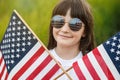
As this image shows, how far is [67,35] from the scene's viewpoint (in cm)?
417

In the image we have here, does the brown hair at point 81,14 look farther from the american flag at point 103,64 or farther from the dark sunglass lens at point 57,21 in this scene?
the american flag at point 103,64

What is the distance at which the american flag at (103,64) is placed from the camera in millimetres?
3941

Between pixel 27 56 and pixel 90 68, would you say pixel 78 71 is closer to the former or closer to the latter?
pixel 90 68

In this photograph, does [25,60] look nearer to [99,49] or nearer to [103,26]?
[99,49]

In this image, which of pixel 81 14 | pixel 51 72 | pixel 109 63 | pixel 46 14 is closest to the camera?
pixel 109 63

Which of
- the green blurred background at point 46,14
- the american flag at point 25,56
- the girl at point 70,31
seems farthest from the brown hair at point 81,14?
the green blurred background at point 46,14

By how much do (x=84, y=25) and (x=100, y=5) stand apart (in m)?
3.71

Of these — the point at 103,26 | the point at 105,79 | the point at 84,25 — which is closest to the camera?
the point at 105,79

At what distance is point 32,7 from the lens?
7.94 m

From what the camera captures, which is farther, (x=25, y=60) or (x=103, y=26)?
(x=103, y=26)

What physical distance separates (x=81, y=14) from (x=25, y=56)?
0.57 m

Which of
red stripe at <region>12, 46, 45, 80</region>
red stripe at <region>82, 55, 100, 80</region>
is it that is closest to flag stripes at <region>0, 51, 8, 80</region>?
red stripe at <region>12, 46, 45, 80</region>

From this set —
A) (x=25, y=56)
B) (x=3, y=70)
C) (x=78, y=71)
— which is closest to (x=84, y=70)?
(x=78, y=71)

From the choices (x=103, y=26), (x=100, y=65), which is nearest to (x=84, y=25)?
(x=100, y=65)
